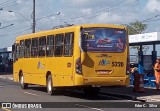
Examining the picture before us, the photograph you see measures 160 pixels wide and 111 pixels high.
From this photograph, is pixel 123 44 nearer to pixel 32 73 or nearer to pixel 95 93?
pixel 95 93

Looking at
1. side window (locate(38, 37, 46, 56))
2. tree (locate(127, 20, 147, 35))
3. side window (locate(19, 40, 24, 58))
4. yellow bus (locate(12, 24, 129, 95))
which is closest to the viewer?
yellow bus (locate(12, 24, 129, 95))

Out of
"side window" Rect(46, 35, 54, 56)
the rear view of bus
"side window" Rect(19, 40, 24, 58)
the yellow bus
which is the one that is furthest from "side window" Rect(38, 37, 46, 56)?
the rear view of bus

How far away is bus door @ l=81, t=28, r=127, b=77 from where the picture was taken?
19.3 m

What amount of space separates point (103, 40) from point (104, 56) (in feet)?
2.25

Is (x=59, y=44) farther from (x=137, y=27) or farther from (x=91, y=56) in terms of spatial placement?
(x=137, y=27)

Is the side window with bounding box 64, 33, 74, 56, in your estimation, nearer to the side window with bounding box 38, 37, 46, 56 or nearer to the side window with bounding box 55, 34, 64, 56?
the side window with bounding box 55, 34, 64, 56

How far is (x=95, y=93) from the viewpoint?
22.5 meters

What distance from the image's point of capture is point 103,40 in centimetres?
1955

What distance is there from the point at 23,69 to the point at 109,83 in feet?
27.6

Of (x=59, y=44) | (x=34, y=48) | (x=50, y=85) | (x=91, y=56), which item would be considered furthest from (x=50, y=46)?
(x=91, y=56)

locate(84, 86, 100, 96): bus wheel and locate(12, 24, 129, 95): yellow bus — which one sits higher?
locate(12, 24, 129, 95): yellow bus

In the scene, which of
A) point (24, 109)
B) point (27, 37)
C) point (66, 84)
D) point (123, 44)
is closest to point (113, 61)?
point (123, 44)

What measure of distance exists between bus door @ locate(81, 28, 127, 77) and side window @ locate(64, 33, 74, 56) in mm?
742

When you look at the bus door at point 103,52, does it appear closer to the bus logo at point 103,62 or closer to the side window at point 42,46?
the bus logo at point 103,62
